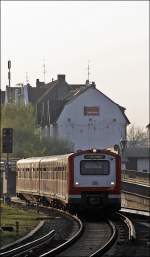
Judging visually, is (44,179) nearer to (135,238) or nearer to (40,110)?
(135,238)

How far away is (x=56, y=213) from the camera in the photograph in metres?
39.1

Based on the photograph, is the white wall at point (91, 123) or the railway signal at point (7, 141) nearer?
the railway signal at point (7, 141)

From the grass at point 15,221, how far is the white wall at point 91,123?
56317 mm

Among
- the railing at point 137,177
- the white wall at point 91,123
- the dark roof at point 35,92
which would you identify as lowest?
the railing at point 137,177

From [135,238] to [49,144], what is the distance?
196 feet

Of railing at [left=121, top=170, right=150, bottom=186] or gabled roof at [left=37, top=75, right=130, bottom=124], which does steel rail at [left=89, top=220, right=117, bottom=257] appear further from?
gabled roof at [left=37, top=75, right=130, bottom=124]

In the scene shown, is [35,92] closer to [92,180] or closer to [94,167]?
[94,167]

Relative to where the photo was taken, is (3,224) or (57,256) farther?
(3,224)

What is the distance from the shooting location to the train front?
113 feet

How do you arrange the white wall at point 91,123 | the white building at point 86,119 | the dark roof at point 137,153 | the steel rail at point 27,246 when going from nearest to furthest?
the steel rail at point 27,246, the dark roof at point 137,153, the white building at point 86,119, the white wall at point 91,123

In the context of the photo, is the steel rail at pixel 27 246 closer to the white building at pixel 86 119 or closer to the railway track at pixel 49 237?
the railway track at pixel 49 237

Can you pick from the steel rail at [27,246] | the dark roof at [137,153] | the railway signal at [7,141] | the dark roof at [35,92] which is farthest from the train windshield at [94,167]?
the dark roof at [35,92]

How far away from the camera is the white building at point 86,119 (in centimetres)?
9894

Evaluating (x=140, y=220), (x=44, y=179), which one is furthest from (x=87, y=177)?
(x=44, y=179)
